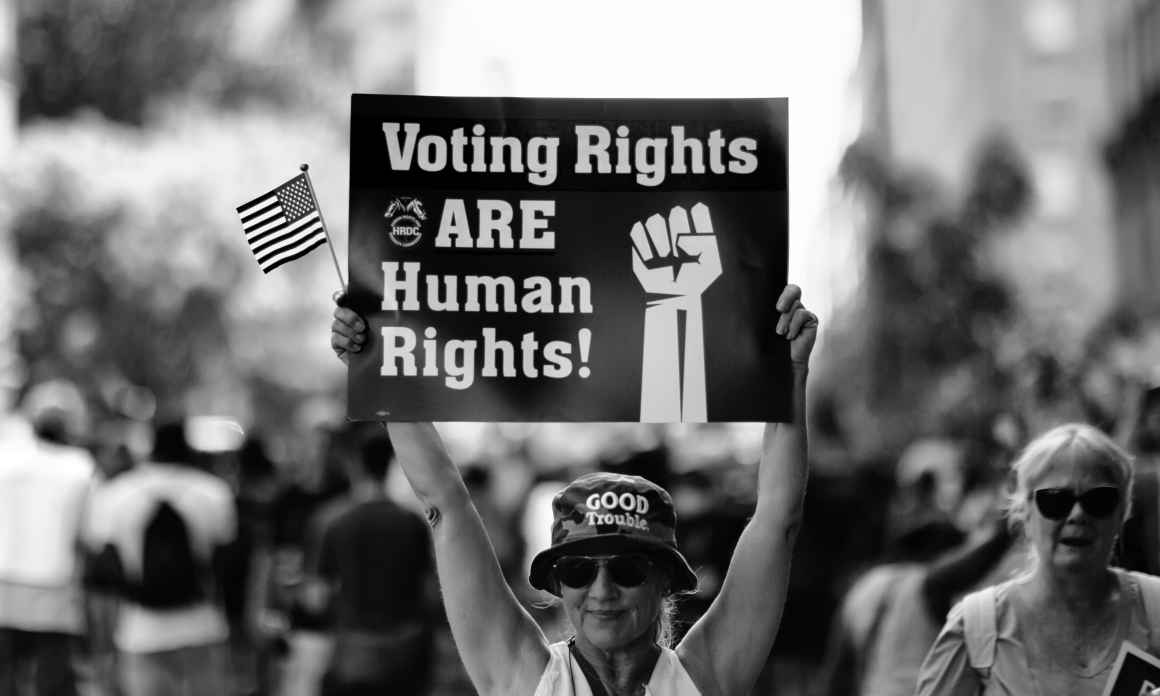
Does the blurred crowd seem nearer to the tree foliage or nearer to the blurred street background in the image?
the blurred street background

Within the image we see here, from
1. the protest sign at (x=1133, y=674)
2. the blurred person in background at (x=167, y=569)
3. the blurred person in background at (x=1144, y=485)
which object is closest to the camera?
the protest sign at (x=1133, y=674)

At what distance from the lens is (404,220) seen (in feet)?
14.1

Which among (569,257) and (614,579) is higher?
(569,257)

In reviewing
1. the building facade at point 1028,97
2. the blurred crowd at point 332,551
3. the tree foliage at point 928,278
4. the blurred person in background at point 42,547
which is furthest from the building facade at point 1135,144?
the blurred person in background at point 42,547

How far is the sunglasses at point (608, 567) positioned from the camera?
13.1 ft

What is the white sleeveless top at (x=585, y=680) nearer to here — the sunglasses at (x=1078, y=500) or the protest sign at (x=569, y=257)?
the protest sign at (x=569, y=257)

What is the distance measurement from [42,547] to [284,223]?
19.3 feet

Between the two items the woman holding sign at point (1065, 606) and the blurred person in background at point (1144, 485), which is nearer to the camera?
the woman holding sign at point (1065, 606)

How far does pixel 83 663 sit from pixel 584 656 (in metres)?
7.44

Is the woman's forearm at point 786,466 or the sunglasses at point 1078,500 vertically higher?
the woman's forearm at point 786,466

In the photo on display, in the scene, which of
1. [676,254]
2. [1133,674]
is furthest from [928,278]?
[676,254]

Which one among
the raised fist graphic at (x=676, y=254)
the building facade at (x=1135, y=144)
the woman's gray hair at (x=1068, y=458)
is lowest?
the woman's gray hair at (x=1068, y=458)

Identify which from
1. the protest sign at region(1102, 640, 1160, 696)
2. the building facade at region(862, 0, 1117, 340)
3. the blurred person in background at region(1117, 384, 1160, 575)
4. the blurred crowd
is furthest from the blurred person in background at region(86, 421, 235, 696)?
the building facade at region(862, 0, 1117, 340)

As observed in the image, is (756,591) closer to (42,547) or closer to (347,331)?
(347,331)
